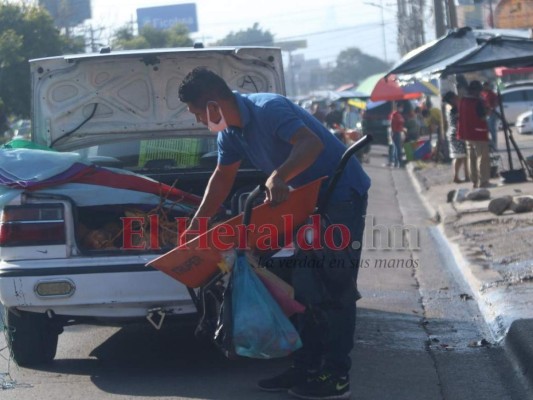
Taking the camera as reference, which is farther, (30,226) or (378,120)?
(378,120)

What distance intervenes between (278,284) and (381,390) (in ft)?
3.34

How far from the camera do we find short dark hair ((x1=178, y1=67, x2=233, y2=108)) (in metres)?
5.29

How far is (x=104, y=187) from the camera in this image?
6309 mm

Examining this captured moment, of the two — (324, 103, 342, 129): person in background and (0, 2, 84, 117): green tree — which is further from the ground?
(0, 2, 84, 117): green tree

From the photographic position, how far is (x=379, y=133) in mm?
33125

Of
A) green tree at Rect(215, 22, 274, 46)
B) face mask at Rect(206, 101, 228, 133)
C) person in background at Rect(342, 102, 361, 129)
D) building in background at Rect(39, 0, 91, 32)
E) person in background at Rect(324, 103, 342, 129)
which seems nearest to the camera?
face mask at Rect(206, 101, 228, 133)

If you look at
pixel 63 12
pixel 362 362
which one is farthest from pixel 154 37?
pixel 362 362

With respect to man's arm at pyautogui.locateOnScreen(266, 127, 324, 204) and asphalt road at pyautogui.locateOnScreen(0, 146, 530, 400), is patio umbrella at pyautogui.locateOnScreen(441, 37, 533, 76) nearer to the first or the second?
asphalt road at pyautogui.locateOnScreen(0, 146, 530, 400)

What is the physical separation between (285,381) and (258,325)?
2.31ft

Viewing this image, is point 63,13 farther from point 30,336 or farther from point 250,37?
point 250,37

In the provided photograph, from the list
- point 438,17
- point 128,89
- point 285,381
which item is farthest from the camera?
point 438,17

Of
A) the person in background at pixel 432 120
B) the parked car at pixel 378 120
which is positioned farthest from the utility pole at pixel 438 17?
the parked car at pixel 378 120

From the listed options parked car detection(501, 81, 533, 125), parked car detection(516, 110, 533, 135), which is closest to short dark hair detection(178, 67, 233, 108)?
parked car detection(516, 110, 533, 135)

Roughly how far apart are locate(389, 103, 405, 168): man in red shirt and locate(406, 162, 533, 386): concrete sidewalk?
22.9ft
